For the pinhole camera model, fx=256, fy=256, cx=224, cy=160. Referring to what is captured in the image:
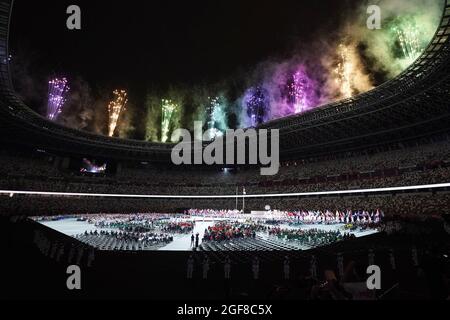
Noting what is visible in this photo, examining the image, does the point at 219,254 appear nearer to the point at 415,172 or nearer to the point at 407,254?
the point at 407,254

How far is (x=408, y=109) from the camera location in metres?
33.8

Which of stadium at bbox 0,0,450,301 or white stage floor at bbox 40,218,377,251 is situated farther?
white stage floor at bbox 40,218,377,251

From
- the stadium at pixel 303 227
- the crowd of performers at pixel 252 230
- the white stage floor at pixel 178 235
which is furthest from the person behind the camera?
the crowd of performers at pixel 252 230

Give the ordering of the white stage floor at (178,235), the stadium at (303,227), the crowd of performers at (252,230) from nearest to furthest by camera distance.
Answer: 1. the stadium at (303,227)
2. the white stage floor at (178,235)
3. the crowd of performers at (252,230)

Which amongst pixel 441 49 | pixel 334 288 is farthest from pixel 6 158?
pixel 441 49

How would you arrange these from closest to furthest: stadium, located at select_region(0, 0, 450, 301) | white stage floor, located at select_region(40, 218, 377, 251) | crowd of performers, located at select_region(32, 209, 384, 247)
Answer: stadium, located at select_region(0, 0, 450, 301) < white stage floor, located at select_region(40, 218, 377, 251) < crowd of performers, located at select_region(32, 209, 384, 247)

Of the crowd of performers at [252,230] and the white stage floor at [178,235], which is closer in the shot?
the white stage floor at [178,235]

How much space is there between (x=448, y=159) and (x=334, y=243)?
1039 inches

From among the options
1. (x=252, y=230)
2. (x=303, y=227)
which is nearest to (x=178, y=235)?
(x=252, y=230)

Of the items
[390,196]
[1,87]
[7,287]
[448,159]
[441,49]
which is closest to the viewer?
[7,287]

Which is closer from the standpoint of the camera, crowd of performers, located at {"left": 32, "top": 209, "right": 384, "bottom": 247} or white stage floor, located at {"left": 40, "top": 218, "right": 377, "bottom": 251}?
white stage floor, located at {"left": 40, "top": 218, "right": 377, "bottom": 251}

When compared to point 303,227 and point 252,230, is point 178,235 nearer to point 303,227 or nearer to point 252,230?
point 252,230

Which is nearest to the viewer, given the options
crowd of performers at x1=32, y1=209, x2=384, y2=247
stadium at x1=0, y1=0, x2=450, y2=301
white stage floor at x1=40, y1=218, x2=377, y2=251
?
stadium at x1=0, y1=0, x2=450, y2=301

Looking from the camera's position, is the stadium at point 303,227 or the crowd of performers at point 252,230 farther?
the crowd of performers at point 252,230
